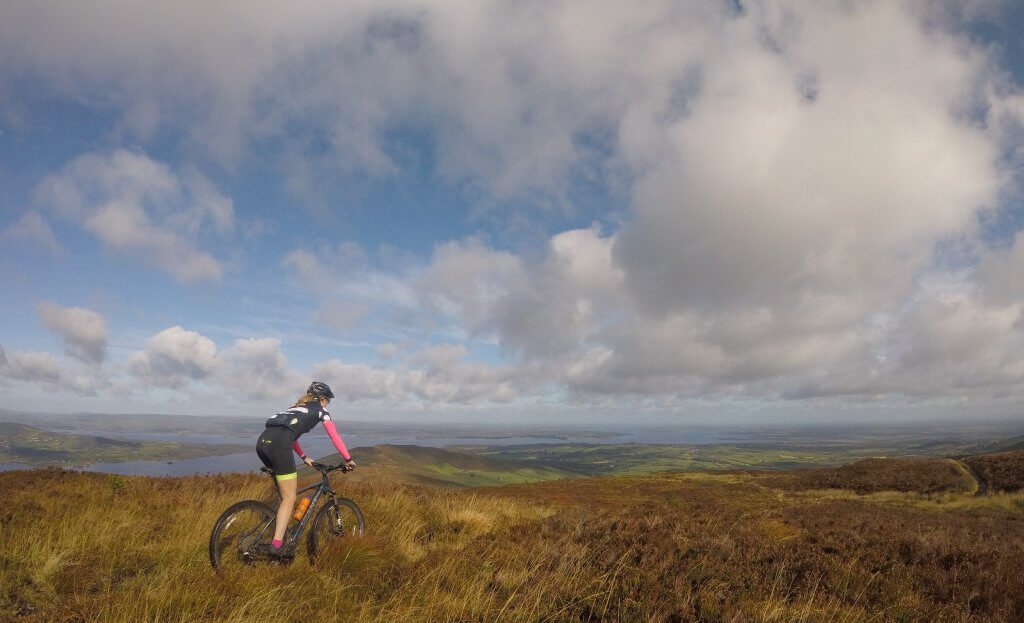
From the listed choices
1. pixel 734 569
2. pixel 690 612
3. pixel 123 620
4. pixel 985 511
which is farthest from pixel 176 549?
pixel 985 511

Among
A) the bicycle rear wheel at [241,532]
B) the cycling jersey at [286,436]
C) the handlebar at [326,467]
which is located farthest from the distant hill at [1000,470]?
the bicycle rear wheel at [241,532]

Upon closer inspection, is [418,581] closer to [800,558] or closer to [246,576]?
[246,576]

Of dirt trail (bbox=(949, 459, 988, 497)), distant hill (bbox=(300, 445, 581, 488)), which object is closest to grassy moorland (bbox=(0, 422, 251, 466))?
distant hill (bbox=(300, 445, 581, 488))

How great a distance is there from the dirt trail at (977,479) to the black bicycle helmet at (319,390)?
3506 centimetres

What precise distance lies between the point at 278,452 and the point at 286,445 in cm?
15

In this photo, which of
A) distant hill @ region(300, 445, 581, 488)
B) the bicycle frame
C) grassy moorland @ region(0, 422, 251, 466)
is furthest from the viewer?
grassy moorland @ region(0, 422, 251, 466)

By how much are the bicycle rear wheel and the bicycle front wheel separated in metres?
0.64

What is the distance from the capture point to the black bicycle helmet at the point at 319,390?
8.10m

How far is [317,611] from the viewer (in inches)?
192

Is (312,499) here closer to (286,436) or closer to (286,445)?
(286,445)

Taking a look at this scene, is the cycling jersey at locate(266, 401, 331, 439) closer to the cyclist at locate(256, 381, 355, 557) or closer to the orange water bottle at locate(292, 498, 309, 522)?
the cyclist at locate(256, 381, 355, 557)

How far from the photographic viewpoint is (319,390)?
26.9 ft

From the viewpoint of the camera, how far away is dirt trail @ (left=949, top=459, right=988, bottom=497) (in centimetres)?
2666

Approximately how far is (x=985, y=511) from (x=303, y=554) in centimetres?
2871
